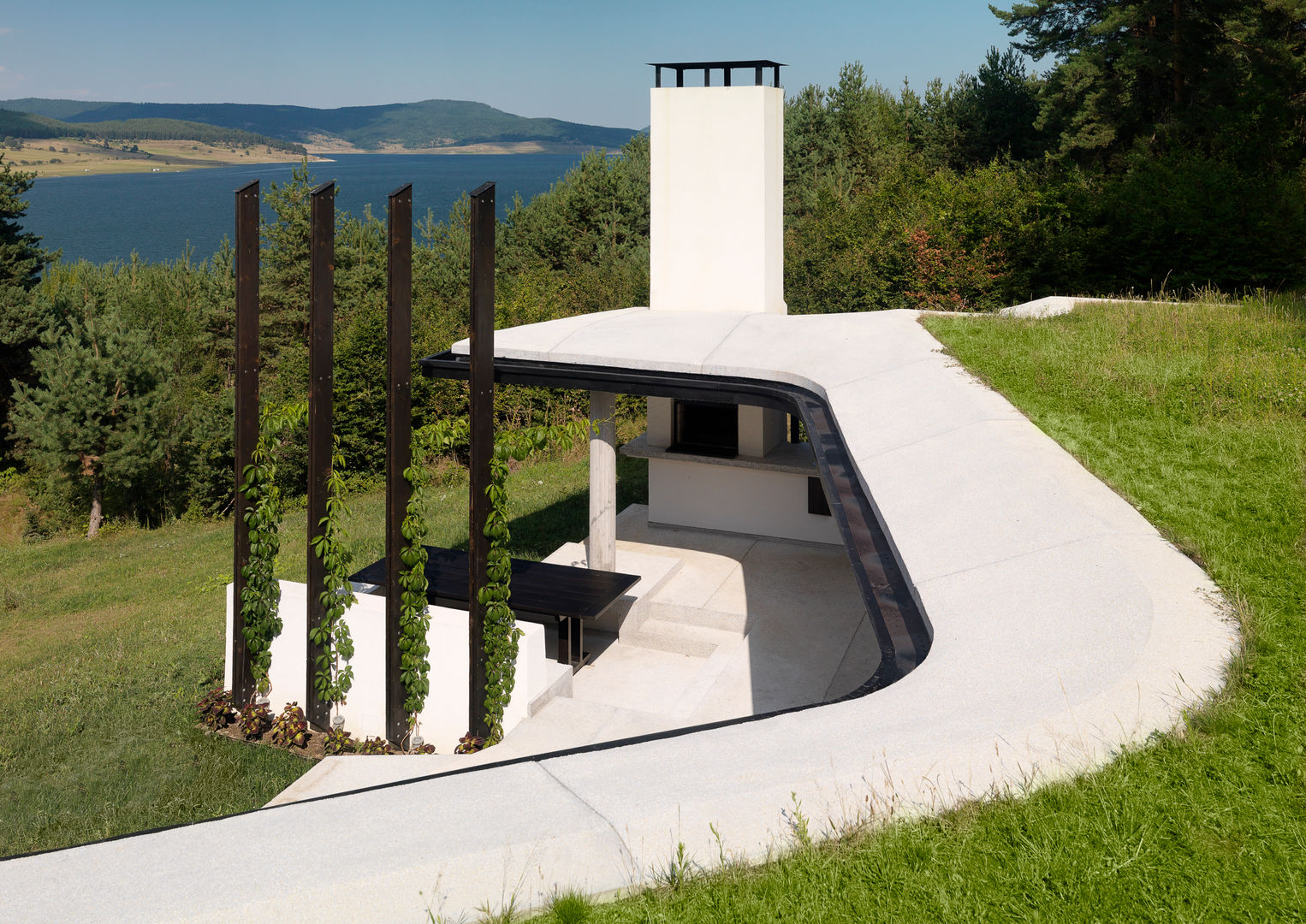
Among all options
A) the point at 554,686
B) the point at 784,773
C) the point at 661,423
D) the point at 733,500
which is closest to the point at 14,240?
the point at 661,423

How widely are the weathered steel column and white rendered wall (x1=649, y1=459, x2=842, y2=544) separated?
5.13 meters

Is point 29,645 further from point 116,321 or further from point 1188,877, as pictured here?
point 116,321

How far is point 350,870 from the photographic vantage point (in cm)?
254

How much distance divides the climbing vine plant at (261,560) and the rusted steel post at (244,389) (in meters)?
0.05

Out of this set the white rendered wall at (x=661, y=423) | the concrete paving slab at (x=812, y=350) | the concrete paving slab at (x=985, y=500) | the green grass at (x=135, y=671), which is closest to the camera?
the concrete paving slab at (x=985, y=500)

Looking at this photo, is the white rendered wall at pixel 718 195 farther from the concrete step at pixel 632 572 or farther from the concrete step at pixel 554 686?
the concrete step at pixel 554 686

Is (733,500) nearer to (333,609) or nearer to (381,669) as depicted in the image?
(381,669)

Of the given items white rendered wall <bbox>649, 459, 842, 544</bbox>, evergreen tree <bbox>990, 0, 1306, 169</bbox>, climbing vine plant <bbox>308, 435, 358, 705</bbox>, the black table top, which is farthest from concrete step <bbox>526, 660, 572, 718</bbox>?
evergreen tree <bbox>990, 0, 1306, 169</bbox>

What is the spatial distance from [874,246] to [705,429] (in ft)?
64.0

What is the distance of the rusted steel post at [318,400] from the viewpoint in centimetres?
731

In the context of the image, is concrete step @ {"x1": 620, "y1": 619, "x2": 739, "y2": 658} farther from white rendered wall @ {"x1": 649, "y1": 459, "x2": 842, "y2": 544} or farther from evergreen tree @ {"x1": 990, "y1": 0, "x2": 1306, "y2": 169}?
evergreen tree @ {"x1": 990, "y1": 0, "x2": 1306, "y2": 169}

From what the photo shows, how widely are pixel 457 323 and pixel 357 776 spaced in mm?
29850

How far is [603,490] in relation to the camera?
10.7 metres

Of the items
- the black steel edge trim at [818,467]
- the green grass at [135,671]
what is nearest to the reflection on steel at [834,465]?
the black steel edge trim at [818,467]
